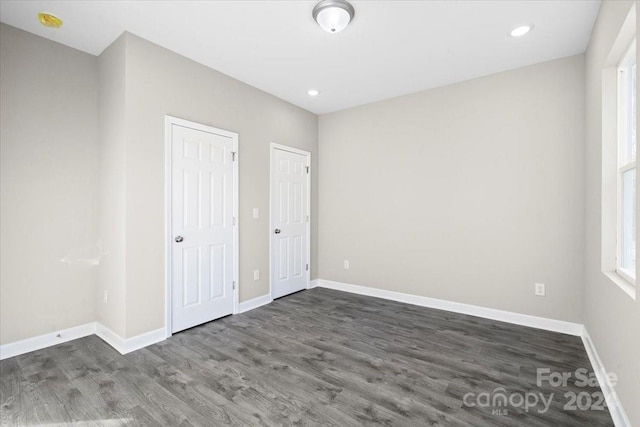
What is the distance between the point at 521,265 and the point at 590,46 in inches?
84.0

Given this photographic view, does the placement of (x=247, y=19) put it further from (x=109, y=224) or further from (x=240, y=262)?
(x=240, y=262)

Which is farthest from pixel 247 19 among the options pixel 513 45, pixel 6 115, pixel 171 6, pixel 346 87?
pixel 513 45

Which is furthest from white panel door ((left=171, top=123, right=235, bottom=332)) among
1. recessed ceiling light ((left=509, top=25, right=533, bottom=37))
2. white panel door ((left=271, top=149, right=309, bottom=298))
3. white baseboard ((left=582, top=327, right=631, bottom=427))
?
white baseboard ((left=582, top=327, right=631, bottom=427))

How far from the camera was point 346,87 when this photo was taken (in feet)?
12.4

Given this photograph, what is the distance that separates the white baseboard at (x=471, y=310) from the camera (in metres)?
2.99

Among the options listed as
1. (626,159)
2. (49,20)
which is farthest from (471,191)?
(49,20)

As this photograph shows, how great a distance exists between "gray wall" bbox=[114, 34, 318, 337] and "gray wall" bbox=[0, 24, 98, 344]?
2.29ft

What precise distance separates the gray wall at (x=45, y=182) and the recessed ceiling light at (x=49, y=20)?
13.2 inches

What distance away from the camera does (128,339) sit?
2.61m

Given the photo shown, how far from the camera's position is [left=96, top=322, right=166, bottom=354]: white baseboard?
2.60 metres

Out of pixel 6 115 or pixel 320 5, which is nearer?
pixel 320 5

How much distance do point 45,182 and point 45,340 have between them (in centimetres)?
144

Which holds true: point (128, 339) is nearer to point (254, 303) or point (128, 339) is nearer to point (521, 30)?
point (254, 303)

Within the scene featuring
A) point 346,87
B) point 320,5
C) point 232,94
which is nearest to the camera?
point 320,5
